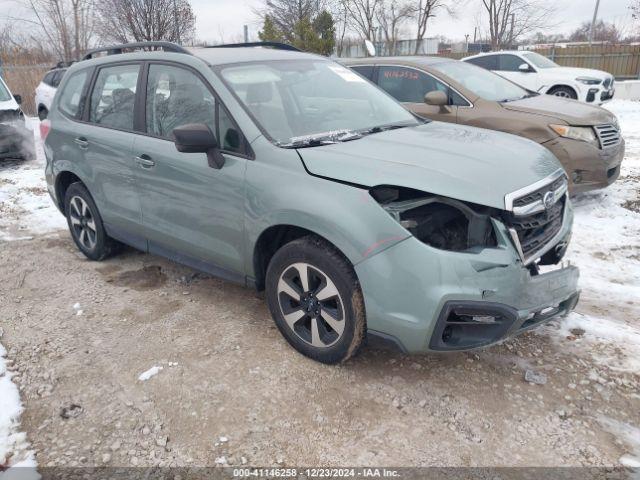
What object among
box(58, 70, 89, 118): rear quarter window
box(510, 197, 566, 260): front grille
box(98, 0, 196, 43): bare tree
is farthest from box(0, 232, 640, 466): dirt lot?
box(98, 0, 196, 43): bare tree

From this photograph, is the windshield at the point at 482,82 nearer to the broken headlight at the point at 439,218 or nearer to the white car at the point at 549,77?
the broken headlight at the point at 439,218

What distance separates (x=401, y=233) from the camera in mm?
2525

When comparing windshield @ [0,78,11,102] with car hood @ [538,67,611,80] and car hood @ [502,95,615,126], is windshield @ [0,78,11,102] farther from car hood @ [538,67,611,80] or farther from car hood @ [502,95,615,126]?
car hood @ [538,67,611,80]

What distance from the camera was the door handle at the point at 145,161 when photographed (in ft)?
12.2

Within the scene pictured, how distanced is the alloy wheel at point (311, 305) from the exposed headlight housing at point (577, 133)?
3965mm

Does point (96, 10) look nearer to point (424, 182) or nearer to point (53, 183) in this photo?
point (53, 183)

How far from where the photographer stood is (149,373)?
308cm

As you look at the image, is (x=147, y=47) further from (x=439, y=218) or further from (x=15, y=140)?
(x=15, y=140)

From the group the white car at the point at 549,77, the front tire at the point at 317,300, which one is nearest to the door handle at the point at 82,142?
the front tire at the point at 317,300

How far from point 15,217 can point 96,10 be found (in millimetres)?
13768

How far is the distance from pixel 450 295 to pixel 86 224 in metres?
3.69

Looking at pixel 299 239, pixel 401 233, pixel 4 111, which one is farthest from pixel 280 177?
pixel 4 111

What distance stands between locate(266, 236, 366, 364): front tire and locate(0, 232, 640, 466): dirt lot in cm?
17

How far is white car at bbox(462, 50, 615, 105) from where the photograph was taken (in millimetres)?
12438
